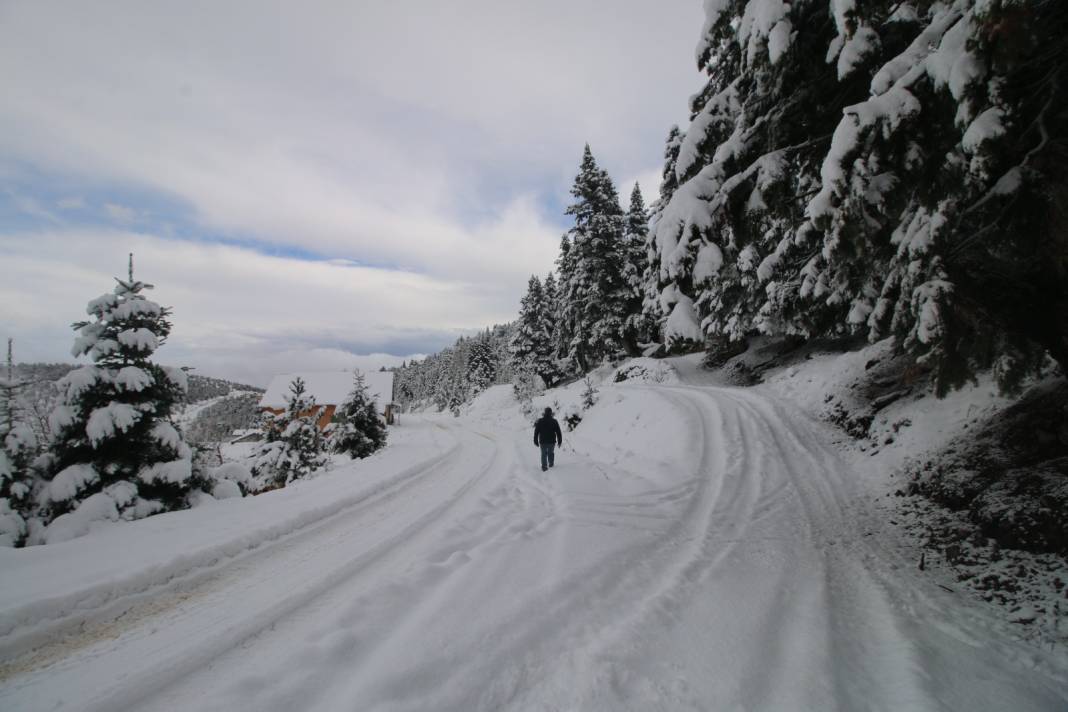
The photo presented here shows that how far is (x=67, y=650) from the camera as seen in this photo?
378cm

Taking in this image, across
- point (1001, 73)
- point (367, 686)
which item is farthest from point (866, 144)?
point (367, 686)

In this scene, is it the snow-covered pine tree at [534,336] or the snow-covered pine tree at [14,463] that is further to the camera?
the snow-covered pine tree at [534,336]

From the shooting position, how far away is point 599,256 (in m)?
28.8

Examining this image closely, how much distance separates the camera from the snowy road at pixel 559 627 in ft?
10.2

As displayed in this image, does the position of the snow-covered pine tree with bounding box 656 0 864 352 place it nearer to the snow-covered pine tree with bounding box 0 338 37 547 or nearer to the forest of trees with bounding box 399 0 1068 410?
the forest of trees with bounding box 399 0 1068 410

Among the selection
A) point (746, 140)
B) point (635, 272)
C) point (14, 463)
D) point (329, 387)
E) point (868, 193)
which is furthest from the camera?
point (329, 387)

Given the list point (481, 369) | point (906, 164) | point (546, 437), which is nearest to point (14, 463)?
point (546, 437)

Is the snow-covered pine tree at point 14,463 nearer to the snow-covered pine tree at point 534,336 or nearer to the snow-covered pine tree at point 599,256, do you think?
the snow-covered pine tree at point 599,256

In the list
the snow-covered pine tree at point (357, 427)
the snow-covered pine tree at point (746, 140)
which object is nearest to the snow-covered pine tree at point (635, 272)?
the snow-covered pine tree at point (357, 427)

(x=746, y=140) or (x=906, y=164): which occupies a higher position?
(x=746, y=140)

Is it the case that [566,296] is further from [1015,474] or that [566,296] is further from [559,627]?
[559,627]

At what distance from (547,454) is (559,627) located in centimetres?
724

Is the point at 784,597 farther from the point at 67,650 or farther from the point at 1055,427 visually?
the point at 67,650

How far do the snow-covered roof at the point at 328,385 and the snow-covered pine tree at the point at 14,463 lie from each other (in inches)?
1619
